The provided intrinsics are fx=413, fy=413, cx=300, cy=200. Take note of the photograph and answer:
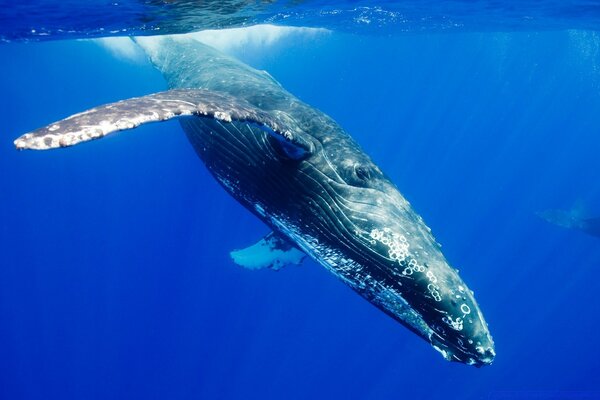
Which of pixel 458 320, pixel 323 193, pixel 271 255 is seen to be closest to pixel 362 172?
pixel 323 193

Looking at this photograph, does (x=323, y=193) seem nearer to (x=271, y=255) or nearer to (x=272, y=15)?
(x=271, y=255)

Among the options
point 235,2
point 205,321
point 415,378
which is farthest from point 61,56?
point 415,378

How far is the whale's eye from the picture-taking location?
4562 mm

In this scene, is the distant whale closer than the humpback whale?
No

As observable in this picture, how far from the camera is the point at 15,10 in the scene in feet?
39.1

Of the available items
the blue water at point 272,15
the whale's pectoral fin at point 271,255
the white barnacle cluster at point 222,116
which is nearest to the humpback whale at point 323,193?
the white barnacle cluster at point 222,116

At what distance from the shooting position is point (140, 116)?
293 cm

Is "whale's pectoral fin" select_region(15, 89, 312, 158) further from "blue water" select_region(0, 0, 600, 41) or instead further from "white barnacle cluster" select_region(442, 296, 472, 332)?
"blue water" select_region(0, 0, 600, 41)

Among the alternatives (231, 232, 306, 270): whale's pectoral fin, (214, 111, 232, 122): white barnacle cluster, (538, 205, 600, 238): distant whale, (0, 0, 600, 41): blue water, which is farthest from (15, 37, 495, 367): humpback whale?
(538, 205, 600, 238): distant whale

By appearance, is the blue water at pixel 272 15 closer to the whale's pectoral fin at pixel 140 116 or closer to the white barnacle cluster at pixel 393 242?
the whale's pectoral fin at pixel 140 116

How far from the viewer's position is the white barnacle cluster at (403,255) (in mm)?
3480

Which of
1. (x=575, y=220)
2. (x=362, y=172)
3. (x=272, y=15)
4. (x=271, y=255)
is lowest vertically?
(x=362, y=172)

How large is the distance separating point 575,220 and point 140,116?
2776 centimetres

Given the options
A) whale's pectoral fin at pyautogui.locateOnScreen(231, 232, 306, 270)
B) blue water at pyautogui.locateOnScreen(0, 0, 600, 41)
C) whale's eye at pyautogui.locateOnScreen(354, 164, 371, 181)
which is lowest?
whale's eye at pyautogui.locateOnScreen(354, 164, 371, 181)
